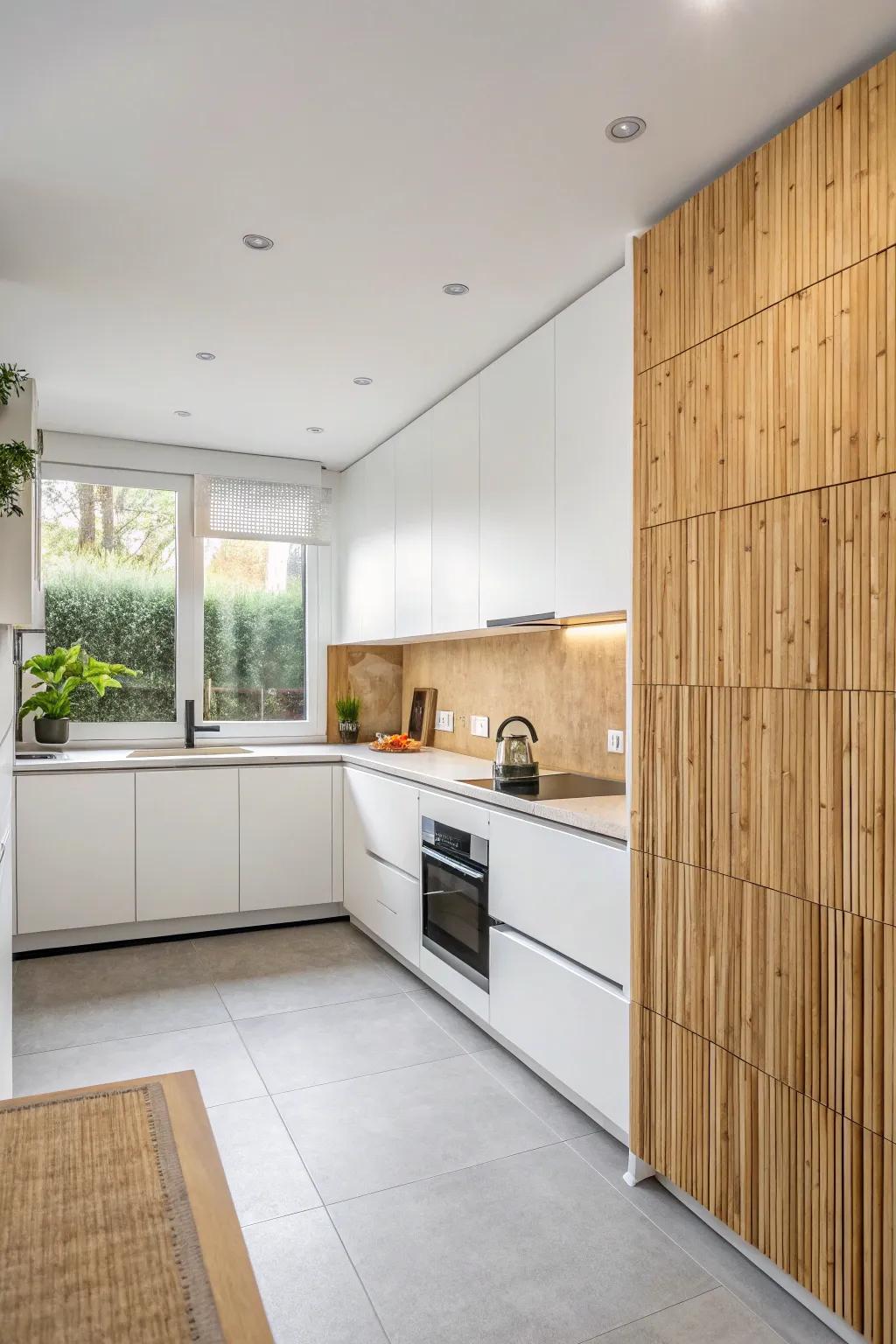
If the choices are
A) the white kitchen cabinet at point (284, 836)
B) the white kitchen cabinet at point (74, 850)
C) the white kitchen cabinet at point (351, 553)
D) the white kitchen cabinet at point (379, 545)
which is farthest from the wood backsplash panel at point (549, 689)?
the white kitchen cabinet at point (74, 850)

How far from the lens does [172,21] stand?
65.2 inches

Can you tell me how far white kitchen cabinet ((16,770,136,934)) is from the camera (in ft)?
12.9

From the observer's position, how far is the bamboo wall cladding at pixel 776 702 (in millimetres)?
1599

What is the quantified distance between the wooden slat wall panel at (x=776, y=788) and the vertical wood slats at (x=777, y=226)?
33.3 inches

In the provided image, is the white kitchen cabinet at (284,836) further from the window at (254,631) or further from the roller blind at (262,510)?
the roller blind at (262,510)

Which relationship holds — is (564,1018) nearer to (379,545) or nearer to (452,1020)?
(452,1020)

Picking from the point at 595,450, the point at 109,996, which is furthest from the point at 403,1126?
the point at 595,450

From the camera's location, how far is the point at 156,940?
4273mm

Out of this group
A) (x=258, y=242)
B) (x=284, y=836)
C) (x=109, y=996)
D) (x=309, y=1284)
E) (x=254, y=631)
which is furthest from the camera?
(x=254, y=631)

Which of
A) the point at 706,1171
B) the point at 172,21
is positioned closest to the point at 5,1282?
the point at 706,1171

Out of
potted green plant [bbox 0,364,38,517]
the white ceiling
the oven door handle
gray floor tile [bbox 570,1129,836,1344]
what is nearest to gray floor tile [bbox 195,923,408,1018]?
the oven door handle

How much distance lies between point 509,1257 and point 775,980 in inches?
34.4

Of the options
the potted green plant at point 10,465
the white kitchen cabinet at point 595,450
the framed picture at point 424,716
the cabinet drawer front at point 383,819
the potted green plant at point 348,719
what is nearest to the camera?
the potted green plant at point 10,465

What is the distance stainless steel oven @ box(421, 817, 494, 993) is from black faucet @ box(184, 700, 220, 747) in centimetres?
169
